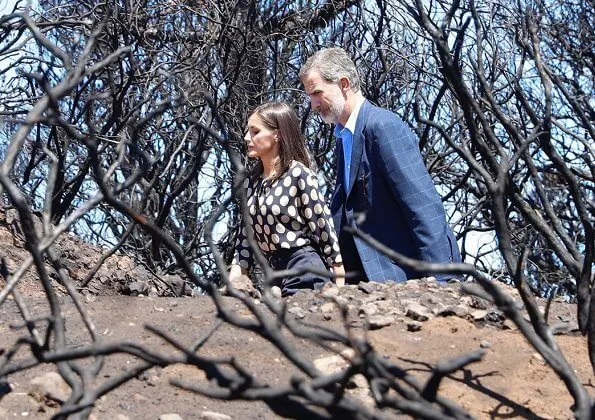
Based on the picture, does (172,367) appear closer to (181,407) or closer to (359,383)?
(181,407)

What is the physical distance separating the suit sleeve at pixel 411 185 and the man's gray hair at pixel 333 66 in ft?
1.33

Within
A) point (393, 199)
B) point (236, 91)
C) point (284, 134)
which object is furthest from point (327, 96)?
point (236, 91)

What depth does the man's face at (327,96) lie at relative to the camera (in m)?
5.49

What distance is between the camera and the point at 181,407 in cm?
303

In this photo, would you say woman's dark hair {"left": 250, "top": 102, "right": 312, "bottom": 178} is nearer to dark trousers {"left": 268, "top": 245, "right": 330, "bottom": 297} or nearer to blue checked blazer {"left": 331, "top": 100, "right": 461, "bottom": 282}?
blue checked blazer {"left": 331, "top": 100, "right": 461, "bottom": 282}

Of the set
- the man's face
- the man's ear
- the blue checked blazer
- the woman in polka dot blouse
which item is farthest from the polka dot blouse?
the man's ear

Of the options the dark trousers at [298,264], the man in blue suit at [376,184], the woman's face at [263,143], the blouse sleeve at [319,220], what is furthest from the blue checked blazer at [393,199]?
the woman's face at [263,143]

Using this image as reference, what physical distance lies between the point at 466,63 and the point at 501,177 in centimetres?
586

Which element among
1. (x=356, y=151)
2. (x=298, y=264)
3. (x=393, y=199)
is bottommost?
(x=298, y=264)

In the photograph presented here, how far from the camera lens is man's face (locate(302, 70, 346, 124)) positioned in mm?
5492

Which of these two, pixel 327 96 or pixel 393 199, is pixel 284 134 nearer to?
pixel 327 96

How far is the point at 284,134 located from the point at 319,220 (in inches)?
21.1

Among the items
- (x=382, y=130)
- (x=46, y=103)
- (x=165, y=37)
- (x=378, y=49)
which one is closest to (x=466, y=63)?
(x=378, y=49)

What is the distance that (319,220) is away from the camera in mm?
5180
